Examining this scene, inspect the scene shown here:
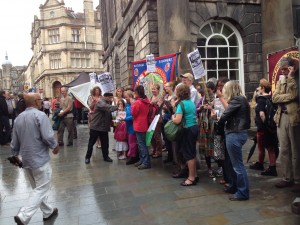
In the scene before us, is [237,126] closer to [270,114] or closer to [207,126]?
[207,126]

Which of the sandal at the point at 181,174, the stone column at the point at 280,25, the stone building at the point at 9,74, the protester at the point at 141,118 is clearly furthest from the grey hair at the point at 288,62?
the stone building at the point at 9,74

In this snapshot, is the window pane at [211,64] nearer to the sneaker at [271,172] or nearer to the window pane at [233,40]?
the window pane at [233,40]

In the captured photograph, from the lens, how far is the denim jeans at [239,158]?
477 cm

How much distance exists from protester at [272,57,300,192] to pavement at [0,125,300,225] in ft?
1.05

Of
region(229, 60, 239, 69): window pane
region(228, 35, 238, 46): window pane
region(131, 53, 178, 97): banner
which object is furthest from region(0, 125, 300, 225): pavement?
region(228, 35, 238, 46): window pane

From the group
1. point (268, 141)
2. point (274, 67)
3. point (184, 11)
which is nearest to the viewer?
point (268, 141)

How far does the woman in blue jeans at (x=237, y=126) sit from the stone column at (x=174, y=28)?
6590 mm

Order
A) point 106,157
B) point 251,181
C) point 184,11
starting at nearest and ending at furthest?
1. point 251,181
2. point 106,157
3. point 184,11

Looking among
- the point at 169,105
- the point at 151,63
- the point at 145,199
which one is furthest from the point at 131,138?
the point at 145,199

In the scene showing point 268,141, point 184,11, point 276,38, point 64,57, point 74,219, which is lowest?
point 74,219

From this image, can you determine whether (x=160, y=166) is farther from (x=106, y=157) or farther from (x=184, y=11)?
(x=184, y=11)

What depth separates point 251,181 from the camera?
5.81 m

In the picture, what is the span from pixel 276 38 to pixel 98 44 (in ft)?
154

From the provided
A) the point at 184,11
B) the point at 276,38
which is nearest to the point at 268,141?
the point at 184,11
